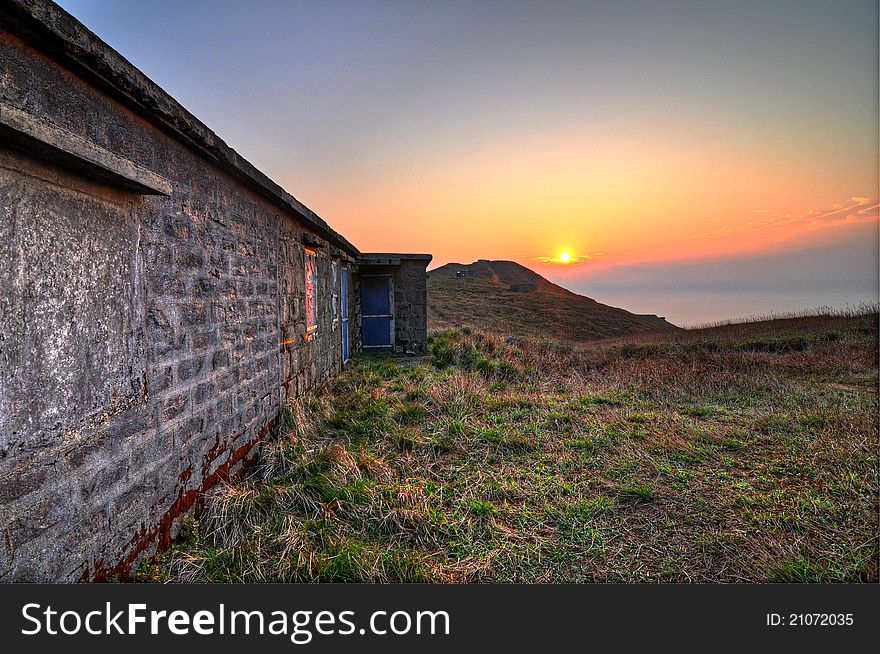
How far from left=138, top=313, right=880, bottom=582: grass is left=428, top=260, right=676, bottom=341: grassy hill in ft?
38.5

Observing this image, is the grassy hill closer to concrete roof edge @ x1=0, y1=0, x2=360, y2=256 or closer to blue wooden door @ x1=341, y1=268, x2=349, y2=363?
blue wooden door @ x1=341, y1=268, x2=349, y2=363

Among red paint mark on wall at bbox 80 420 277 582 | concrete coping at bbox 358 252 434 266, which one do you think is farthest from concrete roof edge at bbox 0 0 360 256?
concrete coping at bbox 358 252 434 266

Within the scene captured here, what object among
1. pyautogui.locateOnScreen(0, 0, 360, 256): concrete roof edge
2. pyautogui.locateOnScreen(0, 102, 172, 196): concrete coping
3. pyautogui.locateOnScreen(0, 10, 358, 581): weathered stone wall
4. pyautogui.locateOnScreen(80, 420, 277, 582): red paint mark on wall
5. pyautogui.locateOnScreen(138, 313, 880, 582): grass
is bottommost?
pyautogui.locateOnScreen(138, 313, 880, 582): grass

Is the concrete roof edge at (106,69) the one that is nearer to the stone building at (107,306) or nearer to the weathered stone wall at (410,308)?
the stone building at (107,306)

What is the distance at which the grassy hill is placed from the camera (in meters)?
21.6

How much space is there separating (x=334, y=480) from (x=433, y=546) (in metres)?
1.06

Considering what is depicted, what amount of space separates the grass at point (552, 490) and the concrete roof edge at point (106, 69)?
8.27 feet

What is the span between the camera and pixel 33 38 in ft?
5.48

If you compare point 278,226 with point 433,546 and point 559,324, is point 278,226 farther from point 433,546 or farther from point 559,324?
point 559,324

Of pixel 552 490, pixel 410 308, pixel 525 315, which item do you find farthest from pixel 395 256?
pixel 525 315

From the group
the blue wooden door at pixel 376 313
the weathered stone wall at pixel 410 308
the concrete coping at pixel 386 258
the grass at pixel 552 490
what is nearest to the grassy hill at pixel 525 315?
the weathered stone wall at pixel 410 308

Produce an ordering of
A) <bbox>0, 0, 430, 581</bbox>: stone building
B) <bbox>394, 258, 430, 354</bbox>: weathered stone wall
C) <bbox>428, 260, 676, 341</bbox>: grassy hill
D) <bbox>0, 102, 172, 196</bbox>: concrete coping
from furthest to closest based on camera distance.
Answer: <bbox>428, 260, 676, 341</bbox>: grassy hill
<bbox>394, 258, 430, 354</bbox>: weathered stone wall
<bbox>0, 0, 430, 581</bbox>: stone building
<bbox>0, 102, 172, 196</bbox>: concrete coping

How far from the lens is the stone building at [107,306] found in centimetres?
166

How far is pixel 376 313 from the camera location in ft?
37.6
